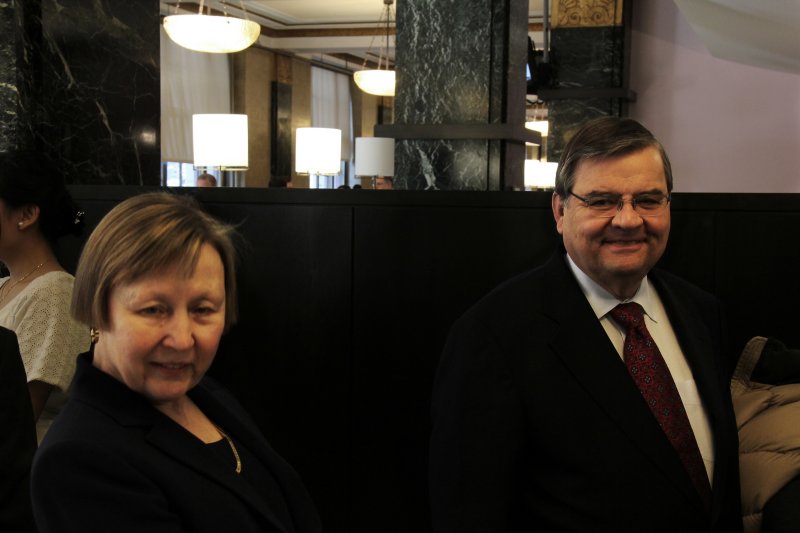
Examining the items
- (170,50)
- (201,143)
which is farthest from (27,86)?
(170,50)

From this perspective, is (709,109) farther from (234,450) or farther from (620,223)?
(234,450)

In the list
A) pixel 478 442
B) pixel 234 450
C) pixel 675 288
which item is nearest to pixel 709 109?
pixel 675 288

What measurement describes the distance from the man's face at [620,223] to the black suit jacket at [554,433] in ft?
0.31

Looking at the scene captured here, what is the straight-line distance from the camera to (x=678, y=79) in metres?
9.32

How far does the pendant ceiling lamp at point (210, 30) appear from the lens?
857cm

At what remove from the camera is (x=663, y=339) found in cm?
215

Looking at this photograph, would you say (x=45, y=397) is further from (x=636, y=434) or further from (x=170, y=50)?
(x=170, y=50)

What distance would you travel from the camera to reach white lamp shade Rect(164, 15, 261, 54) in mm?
8570

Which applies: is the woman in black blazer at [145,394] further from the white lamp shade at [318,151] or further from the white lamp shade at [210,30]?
the white lamp shade at [318,151]

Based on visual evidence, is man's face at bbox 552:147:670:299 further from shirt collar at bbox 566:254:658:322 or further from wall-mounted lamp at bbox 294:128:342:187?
wall-mounted lamp at bbox 294:128:342:187

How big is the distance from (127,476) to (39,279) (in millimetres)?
1655

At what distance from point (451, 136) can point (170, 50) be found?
11.6 metres

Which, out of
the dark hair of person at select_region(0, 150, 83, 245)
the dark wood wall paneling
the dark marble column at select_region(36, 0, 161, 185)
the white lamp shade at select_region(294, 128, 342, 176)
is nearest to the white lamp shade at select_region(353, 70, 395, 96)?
the white lamp shade at select_region(294, 128, 342, 176)

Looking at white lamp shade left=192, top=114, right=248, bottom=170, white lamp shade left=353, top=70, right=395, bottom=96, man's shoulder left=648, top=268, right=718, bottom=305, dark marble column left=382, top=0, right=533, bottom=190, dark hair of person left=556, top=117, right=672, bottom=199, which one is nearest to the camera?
dark hair of person left=556, top=117, right=672, bottom=199
